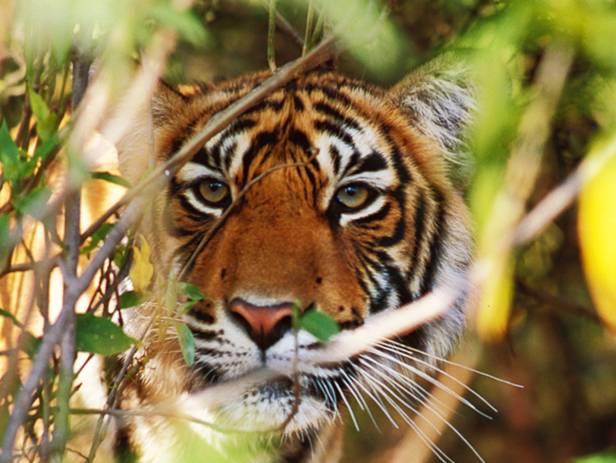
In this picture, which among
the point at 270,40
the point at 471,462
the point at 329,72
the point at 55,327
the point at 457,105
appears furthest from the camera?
the point at 471,462

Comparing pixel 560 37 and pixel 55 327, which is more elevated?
pixel 560 37

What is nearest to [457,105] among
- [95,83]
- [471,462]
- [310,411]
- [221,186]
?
[221,186]

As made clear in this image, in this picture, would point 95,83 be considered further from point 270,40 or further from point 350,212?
point 350,212

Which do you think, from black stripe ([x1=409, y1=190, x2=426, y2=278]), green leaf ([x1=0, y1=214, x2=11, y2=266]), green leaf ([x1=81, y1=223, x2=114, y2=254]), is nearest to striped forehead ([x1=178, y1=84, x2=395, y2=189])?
black stripe ([x1=409, y1=190, x2=426, y2=278])

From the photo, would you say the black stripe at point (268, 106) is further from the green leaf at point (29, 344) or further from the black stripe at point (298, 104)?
the green leaf at point (29, 344)

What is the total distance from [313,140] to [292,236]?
0.27 m

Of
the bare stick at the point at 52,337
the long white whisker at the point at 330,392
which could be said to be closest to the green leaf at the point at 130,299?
the bare stick at the point at 52,337

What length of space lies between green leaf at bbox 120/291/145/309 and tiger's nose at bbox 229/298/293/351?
0.38 m

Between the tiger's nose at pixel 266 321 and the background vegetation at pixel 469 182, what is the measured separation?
28cm

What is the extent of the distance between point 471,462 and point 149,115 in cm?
294

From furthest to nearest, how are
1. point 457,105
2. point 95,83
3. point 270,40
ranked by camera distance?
point 457,105, point 270,40, point 95,83

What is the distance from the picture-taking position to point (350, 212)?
231 cm

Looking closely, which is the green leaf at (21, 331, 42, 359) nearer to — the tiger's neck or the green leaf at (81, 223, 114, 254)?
the green leaf at (81, 223, 114, 254)

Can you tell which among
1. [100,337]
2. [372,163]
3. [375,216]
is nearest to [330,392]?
[375,216]
